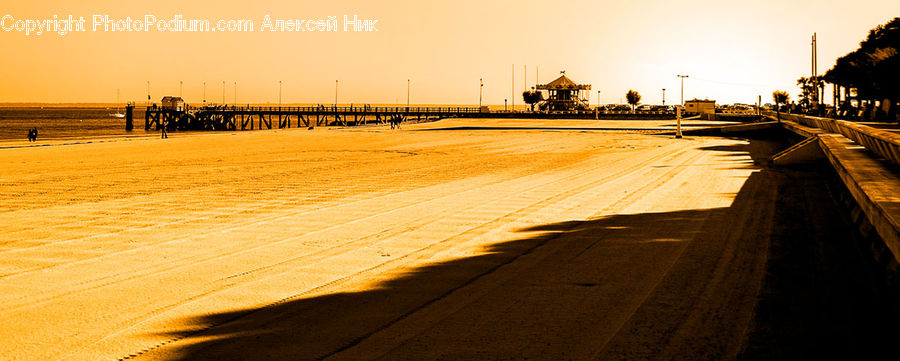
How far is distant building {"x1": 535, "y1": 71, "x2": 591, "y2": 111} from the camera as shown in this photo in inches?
4500

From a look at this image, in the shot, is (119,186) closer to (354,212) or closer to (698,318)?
(354,212)

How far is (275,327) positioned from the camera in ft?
16.4

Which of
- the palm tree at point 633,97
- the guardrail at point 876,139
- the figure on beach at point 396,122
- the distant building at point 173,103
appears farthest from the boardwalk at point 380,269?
the palm tree at point 633,97

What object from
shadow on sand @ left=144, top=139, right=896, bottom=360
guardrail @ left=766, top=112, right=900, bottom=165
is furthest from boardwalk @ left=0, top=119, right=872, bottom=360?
guardrail @ left=766, top=112, right=900, bottom=165

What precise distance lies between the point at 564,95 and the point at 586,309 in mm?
112665

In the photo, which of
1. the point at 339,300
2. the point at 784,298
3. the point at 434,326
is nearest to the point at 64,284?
the point at 339,300

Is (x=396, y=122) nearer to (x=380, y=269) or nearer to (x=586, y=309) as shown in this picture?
(x=380, y=269)

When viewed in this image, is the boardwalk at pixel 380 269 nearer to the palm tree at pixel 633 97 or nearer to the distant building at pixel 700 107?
the distant building at pixel 700 107

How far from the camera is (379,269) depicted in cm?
690

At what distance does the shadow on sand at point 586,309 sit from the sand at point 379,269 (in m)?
0.02

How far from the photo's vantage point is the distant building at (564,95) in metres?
114

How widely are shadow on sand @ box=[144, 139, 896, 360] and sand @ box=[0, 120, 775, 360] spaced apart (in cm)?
2

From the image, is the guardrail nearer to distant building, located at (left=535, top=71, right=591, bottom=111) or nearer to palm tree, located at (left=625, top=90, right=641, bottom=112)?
distant building, located at (left=535, top=71, right=591, bottom=111)

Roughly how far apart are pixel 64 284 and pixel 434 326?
3.12 m
